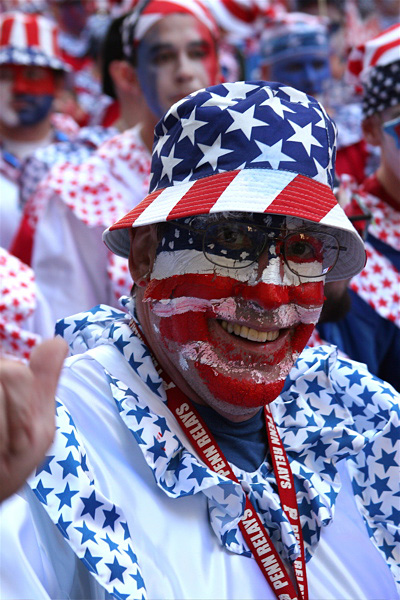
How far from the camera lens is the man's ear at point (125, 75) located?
3.96 meters

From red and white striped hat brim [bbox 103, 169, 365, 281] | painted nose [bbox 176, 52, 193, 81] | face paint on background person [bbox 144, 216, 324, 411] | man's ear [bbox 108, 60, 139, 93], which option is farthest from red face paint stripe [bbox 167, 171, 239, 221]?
man's ear [bbox 108, 60, 139, 93]

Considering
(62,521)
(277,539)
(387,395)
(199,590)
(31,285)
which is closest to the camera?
(62,521)

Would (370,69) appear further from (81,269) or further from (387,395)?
(387,395)

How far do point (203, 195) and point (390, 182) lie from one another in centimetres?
199

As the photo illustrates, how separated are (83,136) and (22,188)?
519 mm

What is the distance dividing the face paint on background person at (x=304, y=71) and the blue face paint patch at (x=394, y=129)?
2.03m

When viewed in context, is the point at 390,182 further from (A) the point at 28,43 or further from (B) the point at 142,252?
(A) the point at 28,43

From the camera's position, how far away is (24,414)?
3.76 ft

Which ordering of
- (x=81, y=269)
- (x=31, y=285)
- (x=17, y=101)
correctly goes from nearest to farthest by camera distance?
1. (x=31, y=285)
2. (x=81, y=269)
3. (x=17, y=101)

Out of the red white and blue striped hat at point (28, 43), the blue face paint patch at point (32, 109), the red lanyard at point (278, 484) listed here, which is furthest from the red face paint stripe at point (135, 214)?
the red white and blue striped hat at point (28, 43)

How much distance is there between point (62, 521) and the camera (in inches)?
58.0

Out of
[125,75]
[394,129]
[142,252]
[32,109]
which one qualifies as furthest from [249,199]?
[32,109]

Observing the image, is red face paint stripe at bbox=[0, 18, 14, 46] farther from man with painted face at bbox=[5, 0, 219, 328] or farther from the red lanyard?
the red lanyard

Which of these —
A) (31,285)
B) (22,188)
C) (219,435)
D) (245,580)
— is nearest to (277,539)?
(245,580)
